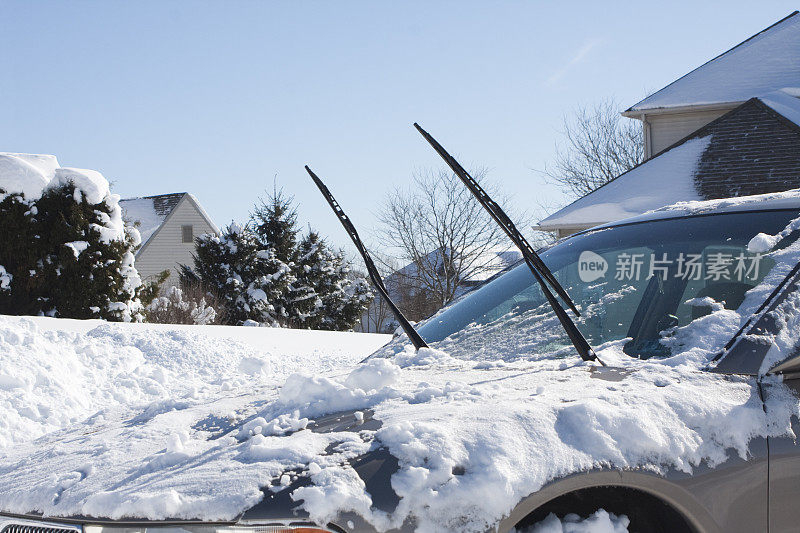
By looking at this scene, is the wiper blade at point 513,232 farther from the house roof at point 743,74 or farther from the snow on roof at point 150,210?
the snow on roof at point 150,210

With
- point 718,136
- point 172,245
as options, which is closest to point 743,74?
point 718,136

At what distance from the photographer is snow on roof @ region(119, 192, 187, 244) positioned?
35.5 metres

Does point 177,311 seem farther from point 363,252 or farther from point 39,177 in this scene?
point 363,252

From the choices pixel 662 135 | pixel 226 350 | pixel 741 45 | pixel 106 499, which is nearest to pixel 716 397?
pixel 106 499

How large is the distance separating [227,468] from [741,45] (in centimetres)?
1955

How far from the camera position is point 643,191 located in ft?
43.1

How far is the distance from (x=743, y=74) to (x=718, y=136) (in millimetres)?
3525

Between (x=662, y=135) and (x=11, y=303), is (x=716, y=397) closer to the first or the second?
(x=11, y=303)

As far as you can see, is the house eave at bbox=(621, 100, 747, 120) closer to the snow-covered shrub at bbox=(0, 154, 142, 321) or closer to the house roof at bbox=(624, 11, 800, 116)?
the house roof at bbox=(624, 11, 800, 116)

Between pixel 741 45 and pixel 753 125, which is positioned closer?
pixel 753 125

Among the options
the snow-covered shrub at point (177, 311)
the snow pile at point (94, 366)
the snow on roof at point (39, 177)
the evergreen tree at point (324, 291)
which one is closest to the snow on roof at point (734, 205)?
the snow pile at point (94, 366)

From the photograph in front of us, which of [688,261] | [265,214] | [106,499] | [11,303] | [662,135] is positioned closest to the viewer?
[106,499]

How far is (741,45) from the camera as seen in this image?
1803cm

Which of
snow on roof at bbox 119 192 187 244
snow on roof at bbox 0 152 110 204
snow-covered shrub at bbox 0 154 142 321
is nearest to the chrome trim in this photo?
snow-covered shrub at bbox 0 154 142 321
